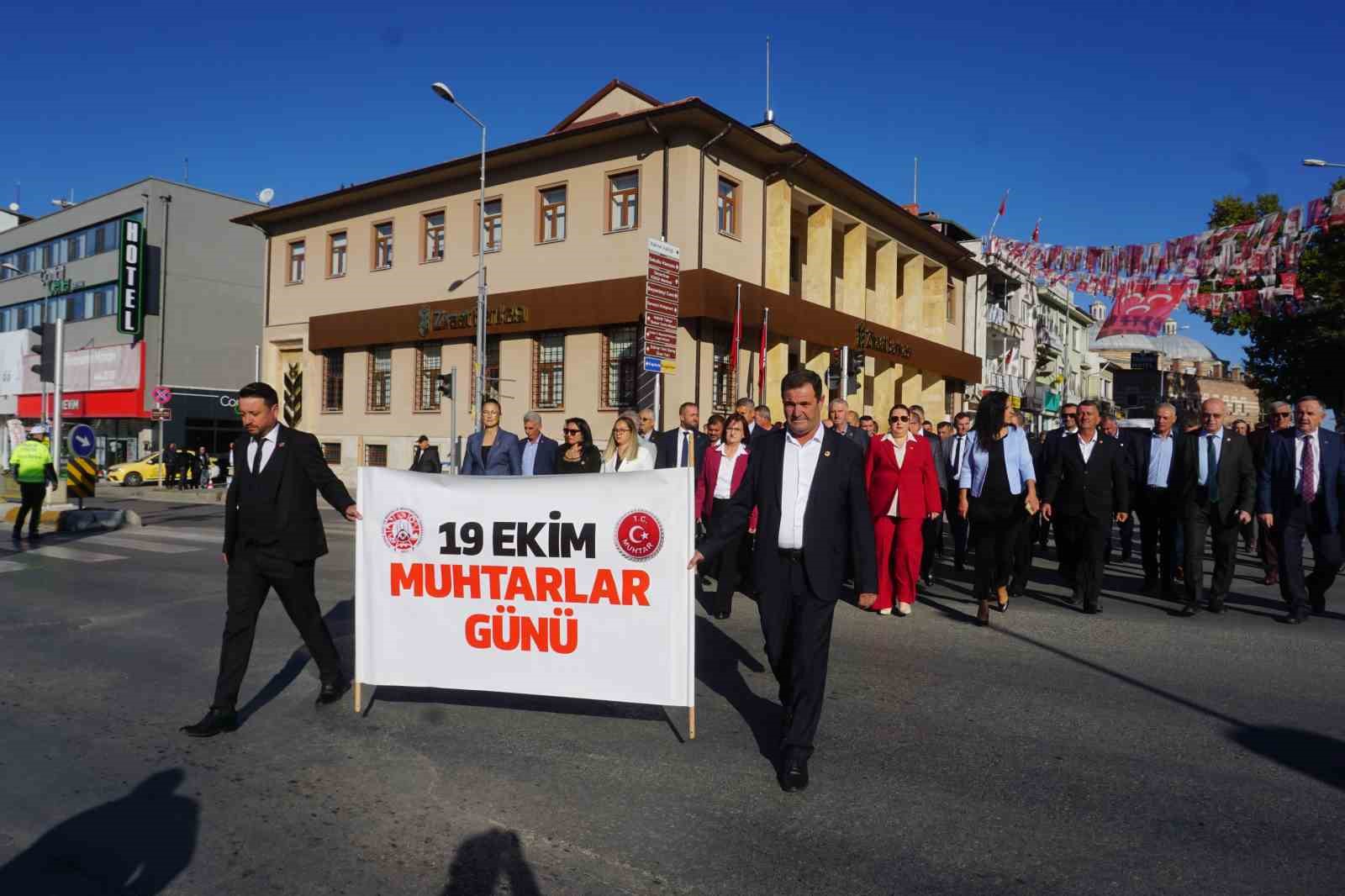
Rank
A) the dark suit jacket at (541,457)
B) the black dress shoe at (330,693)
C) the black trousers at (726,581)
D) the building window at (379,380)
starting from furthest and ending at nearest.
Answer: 1. the building window at (379,380)
2. the dark suit jacket at (541,457)
3. the black trousers at (726,581)
4. the black dress shoe at (330,693)

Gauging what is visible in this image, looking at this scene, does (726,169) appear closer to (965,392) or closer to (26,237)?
(965,392)

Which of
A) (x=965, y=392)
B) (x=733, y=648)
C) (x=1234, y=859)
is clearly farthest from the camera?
(x=965, y=392)

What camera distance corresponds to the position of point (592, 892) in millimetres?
3184

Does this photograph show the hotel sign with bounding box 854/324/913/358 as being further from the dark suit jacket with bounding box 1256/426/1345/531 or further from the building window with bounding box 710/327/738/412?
the dark suit jacket with bounding box 1256/426/1345/531

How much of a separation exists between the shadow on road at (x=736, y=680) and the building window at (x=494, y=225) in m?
20.2

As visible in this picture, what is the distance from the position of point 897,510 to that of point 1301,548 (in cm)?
368

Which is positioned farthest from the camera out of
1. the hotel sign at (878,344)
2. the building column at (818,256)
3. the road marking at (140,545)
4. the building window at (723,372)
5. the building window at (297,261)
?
the building window at (297,261)

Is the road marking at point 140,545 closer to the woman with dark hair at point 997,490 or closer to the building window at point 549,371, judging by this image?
the woman with dark hair at point 997,490

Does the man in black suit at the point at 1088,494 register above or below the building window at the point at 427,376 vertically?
below

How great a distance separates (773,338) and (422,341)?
1084cm

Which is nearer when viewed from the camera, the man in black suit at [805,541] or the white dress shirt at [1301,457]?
the man in black suit at [805,541]

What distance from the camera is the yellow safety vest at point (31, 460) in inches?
534

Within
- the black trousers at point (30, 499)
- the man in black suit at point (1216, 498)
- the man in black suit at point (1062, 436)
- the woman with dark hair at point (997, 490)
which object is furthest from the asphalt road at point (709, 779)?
the black trousers at point (30, 499)

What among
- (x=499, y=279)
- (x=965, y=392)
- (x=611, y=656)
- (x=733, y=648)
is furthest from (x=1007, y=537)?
(x=965, y=392)
